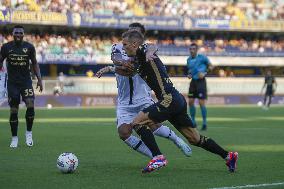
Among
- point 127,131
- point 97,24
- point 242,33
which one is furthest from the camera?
point 242,33

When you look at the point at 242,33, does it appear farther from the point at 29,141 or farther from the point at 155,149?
the point at 155,149

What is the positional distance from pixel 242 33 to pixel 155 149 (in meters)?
53.1

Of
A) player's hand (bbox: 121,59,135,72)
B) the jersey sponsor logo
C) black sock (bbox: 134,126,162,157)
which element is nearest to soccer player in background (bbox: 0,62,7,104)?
the jersey sponsor logo

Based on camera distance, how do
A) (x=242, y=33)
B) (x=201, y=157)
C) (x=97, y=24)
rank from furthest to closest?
1. (x=242, y=33)
2. (x=97, y=24)
3. (x=201, y=157)

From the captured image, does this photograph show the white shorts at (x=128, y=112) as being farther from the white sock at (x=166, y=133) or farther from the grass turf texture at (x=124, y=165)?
the grass turf texture at (x=124, y=165)

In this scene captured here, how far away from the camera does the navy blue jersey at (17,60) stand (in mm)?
14156

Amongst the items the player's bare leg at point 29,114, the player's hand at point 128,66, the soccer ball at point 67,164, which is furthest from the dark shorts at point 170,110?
the player's bare leg at point 29,114

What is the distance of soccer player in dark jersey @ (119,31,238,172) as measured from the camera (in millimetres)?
9508

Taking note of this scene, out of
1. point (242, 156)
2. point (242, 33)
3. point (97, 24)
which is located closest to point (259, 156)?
point (242, 156)

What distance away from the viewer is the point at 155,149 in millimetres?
9844

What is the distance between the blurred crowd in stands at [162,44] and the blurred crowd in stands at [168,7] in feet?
7.37

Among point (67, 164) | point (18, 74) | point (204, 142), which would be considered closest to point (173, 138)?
point (204, 142)

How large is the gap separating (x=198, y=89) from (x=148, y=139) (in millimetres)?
10940

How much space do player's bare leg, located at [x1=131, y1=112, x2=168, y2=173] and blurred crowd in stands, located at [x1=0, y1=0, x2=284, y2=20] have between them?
127 ft
